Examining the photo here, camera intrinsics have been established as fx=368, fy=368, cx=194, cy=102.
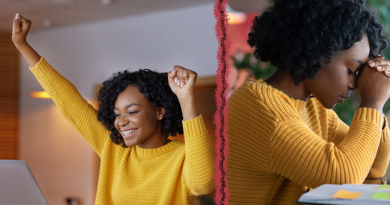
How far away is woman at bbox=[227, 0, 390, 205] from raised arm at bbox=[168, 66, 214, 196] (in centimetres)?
9

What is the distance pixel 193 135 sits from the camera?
19.9 inches

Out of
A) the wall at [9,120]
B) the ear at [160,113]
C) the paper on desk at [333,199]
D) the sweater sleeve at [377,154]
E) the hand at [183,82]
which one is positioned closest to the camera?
the paper on desk at [333,199]

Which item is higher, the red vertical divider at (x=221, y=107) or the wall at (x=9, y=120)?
the red vertical divider at (x=221, y=107)

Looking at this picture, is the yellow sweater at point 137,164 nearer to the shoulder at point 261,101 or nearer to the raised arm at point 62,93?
the raised arm at point 62,93

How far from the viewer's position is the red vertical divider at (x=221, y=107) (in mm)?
515

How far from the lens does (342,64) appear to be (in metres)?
0.58

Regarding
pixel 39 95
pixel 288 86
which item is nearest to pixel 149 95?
pixel 288 86

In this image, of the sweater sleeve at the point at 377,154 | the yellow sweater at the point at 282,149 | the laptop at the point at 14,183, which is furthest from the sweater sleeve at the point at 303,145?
the laptop at the point at 14,183

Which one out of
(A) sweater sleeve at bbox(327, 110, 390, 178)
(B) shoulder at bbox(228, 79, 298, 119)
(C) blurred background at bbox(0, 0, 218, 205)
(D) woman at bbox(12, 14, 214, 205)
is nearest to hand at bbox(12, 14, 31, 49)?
(D) woman at bbox(12, 14, 214, 205)

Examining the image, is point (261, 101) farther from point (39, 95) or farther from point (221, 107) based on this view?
point (39, 95)

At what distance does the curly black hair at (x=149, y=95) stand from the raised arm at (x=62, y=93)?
56mm

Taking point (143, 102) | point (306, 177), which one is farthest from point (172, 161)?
point (306, 177)

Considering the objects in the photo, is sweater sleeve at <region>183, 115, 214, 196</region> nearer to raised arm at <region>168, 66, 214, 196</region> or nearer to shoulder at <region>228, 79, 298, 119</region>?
raised arm at <region>168, 66, 214, 196</region>

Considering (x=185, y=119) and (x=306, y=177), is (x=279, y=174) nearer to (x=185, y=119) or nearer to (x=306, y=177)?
(x=306, y=177)
